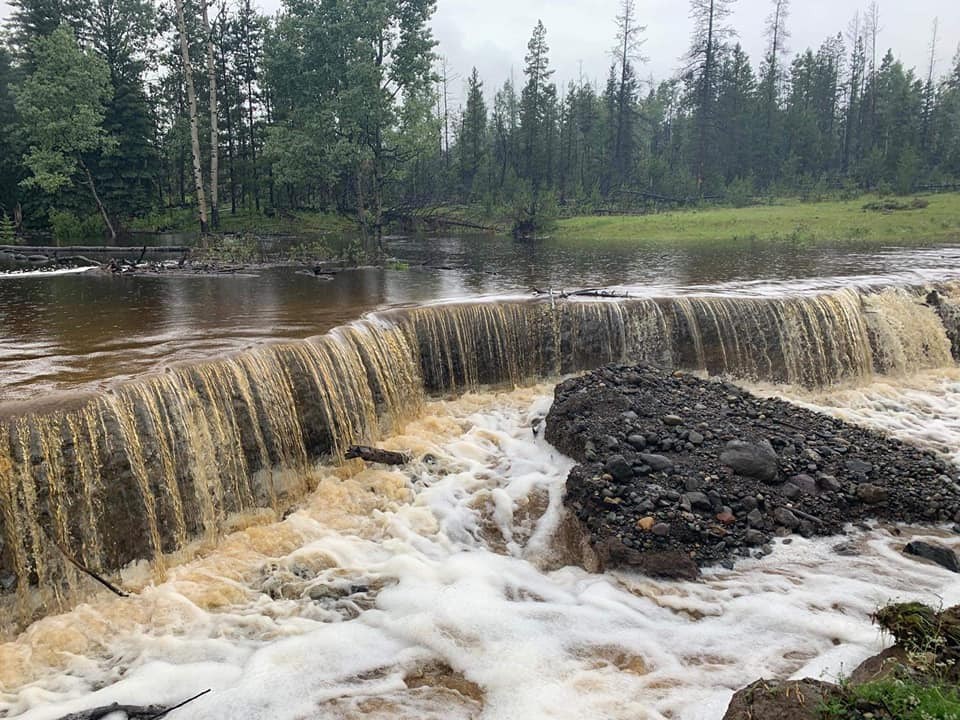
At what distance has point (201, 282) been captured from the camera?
1727 centimetres

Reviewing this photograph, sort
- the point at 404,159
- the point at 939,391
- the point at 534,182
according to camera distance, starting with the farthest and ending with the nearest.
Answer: the point at 534,182, the point at 404,159, the point at 939,391

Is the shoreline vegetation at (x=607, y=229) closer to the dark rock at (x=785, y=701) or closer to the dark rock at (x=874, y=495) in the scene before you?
the dark rock at (x=874, y=495)

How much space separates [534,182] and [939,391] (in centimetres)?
4167

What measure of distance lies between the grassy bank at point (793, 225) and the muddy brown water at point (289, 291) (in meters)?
4.74

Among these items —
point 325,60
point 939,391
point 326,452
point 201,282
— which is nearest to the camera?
point 326,452

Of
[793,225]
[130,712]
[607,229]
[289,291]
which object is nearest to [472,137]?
[607,229]

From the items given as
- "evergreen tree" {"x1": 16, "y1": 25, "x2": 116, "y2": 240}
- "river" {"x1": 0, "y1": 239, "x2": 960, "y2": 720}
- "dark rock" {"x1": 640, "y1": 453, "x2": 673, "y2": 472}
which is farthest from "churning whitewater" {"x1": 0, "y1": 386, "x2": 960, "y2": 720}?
"evergreen tree" {"x1": 16, "y1": 25, "x2": 116, "y2": 240}

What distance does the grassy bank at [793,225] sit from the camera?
30.8 m

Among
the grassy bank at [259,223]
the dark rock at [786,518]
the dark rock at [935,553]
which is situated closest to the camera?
the dark rock at [935,553]

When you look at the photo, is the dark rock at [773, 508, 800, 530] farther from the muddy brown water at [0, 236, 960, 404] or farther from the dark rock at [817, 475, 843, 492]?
the muddy brown water at [0, 236, 960, 404]

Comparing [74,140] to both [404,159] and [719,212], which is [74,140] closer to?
[404,159]

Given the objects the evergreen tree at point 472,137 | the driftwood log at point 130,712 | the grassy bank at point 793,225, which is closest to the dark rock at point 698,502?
the driftwood log at point 130,712

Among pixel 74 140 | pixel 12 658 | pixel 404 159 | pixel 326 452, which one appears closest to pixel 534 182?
pixel 404 159

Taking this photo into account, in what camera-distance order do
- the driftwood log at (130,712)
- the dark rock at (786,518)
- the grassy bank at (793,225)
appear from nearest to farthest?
→ the driftwood log at (130,712)
the dark rock at (786,518)
the grassy bank at (793,225)
